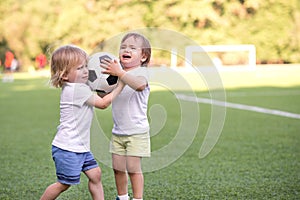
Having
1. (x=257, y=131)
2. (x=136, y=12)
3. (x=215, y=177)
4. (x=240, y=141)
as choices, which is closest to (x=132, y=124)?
(x=215, y=177)

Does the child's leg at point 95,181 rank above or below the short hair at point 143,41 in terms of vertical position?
below

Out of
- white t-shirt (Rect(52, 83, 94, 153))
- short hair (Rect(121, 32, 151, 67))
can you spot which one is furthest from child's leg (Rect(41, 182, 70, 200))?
short hair (Rect(121, 32, 151, 67))

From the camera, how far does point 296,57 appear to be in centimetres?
3734

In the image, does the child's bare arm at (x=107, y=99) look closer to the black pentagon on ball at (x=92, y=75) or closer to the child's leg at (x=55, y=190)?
the black pentagon on ball at (x=92, y=75)

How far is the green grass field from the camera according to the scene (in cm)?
409

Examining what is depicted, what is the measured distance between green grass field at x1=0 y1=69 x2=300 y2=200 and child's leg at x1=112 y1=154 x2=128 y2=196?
1.16 feet

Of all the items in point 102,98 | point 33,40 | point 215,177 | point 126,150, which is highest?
point 33,40

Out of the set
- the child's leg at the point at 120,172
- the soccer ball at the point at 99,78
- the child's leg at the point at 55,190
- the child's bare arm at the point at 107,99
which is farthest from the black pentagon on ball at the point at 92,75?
the child's leg at the point at 55,190

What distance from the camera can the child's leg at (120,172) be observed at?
3.54m

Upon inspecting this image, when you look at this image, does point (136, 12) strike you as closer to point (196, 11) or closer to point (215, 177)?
point (196, 11)

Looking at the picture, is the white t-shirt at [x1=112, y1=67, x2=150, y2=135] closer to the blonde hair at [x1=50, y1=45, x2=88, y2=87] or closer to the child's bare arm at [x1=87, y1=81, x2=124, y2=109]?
the child's bare arm at [x1=87, y1=81, x2=124, y2=109]

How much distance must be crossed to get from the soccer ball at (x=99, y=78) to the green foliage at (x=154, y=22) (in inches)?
1114

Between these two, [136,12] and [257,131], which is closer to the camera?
[257,131]

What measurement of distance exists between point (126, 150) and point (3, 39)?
126ft
